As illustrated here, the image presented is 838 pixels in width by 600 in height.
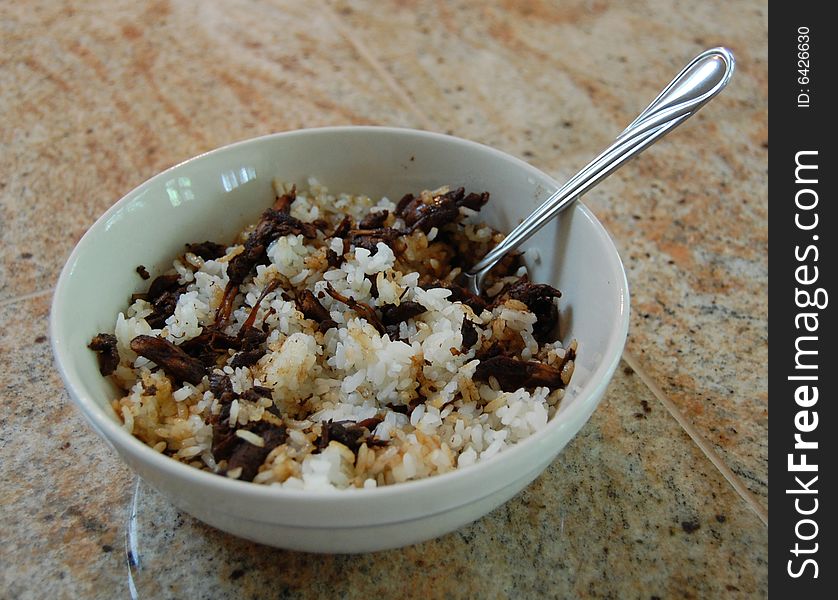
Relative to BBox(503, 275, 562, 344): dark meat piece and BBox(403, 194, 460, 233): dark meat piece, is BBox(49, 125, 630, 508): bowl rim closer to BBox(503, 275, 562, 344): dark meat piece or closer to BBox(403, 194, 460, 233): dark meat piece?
BBox(503, 275, 562, 344): dark meat piece

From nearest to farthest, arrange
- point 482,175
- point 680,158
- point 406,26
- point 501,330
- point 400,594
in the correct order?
1. point 400,594
2. point 501,330
3. point 482,175
4. point 680,158
5. point 406,26

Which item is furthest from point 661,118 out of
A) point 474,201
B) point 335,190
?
point 335,190

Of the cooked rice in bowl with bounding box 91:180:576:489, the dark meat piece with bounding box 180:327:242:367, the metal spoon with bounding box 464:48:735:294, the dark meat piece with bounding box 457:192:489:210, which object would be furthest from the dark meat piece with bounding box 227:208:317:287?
the metal spoon with bounding box 464:48:735:294

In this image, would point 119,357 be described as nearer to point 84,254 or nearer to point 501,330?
point 84,254

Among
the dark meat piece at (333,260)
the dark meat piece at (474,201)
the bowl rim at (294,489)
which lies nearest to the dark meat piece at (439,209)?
the dark meat piece at (474,201)

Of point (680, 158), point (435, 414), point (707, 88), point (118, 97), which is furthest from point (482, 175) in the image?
point (118, 97)

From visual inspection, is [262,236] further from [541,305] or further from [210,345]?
[541,305]

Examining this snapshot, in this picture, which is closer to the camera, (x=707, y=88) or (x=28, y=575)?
(x=28, y=575)
